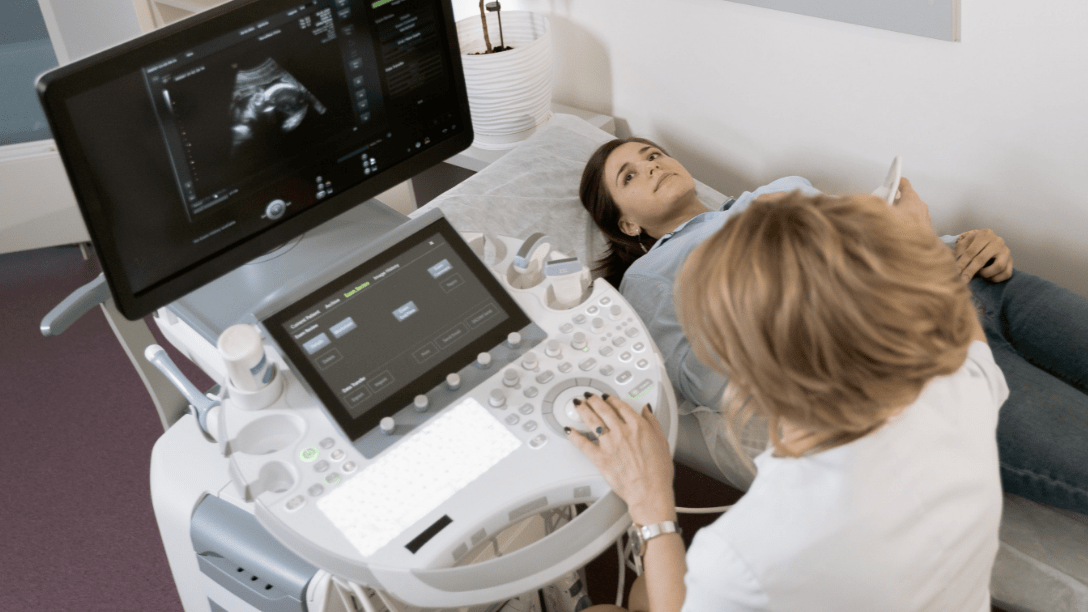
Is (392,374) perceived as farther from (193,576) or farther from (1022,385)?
(1022,385)

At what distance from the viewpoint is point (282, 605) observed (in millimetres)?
1115

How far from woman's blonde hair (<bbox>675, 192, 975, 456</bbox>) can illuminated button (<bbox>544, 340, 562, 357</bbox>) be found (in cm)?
34

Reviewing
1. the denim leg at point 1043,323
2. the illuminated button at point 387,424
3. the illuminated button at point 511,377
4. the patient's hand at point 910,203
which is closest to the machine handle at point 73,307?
the illuminated button at point 387,424

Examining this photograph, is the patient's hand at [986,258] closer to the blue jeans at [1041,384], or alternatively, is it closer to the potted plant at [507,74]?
the blue jeans at [1041,384]

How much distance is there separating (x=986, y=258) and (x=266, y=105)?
131cm

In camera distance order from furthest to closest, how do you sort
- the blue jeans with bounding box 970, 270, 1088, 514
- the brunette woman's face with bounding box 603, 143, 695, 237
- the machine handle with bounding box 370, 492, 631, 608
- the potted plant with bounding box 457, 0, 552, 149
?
the potted plant with bounding box 457, 0, 552, 149, the brunette woman's face with bounding box 603, 143, 695, 237, the blue jeans with bounding box 970, 270, 1088, 514, the machine handle with bounding box 370, 492, 631, 608

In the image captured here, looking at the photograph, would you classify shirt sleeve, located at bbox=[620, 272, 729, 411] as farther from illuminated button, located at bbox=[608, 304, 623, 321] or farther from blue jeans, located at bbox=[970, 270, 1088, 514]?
blue jeans, located at bbox=[970, 270, 1088, 514]

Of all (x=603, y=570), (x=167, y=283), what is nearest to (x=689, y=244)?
(x=603, y=570)

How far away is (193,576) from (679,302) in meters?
0.85

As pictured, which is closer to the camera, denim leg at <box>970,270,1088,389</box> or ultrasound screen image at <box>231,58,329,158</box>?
ultrasound screen image at <box>231,58,329,158</box>

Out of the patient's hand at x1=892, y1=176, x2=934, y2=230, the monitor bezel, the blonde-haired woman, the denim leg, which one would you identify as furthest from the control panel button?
the denim leg

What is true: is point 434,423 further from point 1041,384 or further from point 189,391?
point 1041,384

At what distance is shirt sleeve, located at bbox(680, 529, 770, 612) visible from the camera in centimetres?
81

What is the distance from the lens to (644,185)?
1.80 metres
